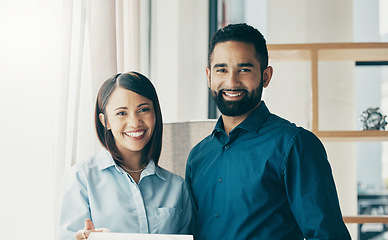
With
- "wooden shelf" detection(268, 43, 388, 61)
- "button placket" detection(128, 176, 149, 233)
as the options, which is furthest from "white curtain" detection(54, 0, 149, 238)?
"wooden shelf" detection(268, 43, 388, 61)

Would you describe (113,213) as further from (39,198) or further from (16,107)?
(16,107)

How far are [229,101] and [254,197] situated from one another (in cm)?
29

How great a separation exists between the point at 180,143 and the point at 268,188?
534 millimetres

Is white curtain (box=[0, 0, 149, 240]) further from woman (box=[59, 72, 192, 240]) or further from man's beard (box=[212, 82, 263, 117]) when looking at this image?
man's beard (box=[212, 82, 263, 117])

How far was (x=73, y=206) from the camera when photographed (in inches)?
46.7

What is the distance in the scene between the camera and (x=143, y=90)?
1.23 meters

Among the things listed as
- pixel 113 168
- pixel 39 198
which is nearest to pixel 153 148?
pixel 113 168

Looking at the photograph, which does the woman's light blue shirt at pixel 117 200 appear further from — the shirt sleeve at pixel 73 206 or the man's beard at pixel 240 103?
the man's beard at pixel 240 103

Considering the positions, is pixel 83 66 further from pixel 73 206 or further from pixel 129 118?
pixel 73 206

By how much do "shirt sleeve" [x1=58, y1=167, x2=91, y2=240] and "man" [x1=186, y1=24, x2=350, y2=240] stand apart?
0.37 metres

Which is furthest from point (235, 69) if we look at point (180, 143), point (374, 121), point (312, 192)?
point (374, 121)

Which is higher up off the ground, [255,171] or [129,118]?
[129,118]

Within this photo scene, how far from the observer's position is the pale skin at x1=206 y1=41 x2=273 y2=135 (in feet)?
4.33

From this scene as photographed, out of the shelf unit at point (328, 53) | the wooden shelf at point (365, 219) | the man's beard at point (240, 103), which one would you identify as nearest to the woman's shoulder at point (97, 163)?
the man's beard at point (240, 103)
